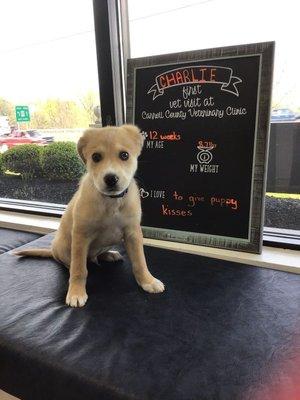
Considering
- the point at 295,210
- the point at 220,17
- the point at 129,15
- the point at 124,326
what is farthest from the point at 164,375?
the point at 129,15

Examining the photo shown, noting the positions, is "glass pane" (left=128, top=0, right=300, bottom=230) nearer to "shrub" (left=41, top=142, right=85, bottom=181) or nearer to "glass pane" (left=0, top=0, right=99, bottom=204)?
"glass pane" (left=0, top=0, right=99, bottom=204)

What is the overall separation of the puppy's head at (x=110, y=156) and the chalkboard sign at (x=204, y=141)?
0.39 meters

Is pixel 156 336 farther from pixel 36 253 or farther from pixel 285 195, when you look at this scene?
pixel 285 195

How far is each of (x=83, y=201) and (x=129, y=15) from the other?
1000mm

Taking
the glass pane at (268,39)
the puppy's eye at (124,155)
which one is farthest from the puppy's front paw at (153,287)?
the glass pane at (268,39)

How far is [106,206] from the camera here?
3.57 feet

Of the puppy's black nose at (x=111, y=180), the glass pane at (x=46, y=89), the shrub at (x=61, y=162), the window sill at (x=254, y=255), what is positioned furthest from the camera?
the shrub at (x=61, y=162)

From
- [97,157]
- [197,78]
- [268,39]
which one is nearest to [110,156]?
[97,157]

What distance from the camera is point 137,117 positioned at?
151cm

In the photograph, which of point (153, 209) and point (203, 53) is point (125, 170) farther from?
point (203, 53)

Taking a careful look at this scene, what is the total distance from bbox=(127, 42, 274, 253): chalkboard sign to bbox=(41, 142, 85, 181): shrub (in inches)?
20.1

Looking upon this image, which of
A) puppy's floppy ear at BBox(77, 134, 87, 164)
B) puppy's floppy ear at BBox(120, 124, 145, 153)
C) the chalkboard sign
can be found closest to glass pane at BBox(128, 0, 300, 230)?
the chalkboard sign

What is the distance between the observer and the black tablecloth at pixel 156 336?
0.74 metres

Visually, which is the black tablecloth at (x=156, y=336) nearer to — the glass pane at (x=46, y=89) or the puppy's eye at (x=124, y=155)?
the puppy's eye at (x=124, y=155)
